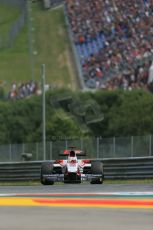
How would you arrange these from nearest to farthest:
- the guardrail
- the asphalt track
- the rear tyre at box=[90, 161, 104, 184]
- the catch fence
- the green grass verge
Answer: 1. the asphalt track
2. the rear tyre at box=[90, 161, 104, 184]
3. the guardrail
4. the catch fence
5. the green grass verge

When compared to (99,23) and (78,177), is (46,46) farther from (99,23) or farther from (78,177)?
(78,177)

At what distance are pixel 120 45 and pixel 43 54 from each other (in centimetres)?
1842

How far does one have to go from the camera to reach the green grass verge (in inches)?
2299

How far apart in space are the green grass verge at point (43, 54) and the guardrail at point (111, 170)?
30.1 meters

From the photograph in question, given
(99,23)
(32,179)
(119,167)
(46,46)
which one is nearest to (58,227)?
(119,167)

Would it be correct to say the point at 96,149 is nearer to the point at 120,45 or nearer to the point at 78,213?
the point at 78,213

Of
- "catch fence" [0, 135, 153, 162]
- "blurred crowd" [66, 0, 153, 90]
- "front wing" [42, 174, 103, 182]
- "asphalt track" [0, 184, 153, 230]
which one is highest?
"blurred crowd" [66, 0, 153, 90]

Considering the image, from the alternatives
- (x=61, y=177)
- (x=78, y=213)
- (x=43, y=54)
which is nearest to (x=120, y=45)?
(x=43, y=54)

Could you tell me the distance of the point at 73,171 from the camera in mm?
19266

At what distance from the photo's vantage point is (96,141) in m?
26.4

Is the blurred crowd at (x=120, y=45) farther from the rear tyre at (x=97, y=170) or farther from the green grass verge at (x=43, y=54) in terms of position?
the rear tyre at (x=97, y=170)

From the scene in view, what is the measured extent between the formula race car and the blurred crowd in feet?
78.7

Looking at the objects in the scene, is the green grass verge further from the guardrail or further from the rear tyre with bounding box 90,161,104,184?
the rear tyre with bounding box 90,161,104,184

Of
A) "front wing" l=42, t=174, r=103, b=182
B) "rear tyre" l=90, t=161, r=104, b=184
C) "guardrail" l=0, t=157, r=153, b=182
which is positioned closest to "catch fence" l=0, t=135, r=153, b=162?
"guardrail" l=0, t=157, r=153, b=182
